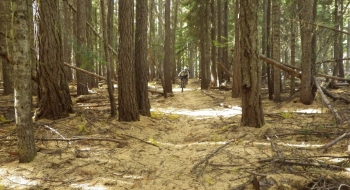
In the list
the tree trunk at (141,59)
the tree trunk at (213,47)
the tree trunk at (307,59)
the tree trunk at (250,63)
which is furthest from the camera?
the tree trunk at (213,47)

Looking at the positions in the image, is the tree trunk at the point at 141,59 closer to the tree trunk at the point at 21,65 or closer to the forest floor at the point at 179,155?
the forest floor at the point at 179,155

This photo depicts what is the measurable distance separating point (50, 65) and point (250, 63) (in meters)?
5.51

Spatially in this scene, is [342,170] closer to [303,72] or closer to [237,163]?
[237,163]

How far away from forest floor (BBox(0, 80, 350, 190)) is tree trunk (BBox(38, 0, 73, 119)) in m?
0.47

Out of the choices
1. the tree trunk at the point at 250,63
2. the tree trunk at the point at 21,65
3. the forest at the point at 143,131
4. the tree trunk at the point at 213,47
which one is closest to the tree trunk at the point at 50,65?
the forest at the point at 143,131

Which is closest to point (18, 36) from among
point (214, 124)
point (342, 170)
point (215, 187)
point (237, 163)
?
point (215, 187)

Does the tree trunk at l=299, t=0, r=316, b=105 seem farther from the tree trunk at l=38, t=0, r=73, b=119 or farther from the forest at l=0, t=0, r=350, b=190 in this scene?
the tree trunk at l=38, t=0, r=73, b=119

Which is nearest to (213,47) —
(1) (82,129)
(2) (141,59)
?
(2) (141,59)

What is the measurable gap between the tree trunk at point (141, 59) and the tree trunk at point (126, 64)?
994 millimetres

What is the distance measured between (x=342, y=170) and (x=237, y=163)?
163cm

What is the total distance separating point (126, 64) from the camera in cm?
797

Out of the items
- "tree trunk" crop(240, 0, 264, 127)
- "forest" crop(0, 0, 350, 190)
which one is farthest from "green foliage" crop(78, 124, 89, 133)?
"tree trunk" crop(240, 0, 264, 127)

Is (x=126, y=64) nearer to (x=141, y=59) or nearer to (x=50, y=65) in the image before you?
(x=141, y=59)

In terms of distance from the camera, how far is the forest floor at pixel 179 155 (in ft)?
12.9
